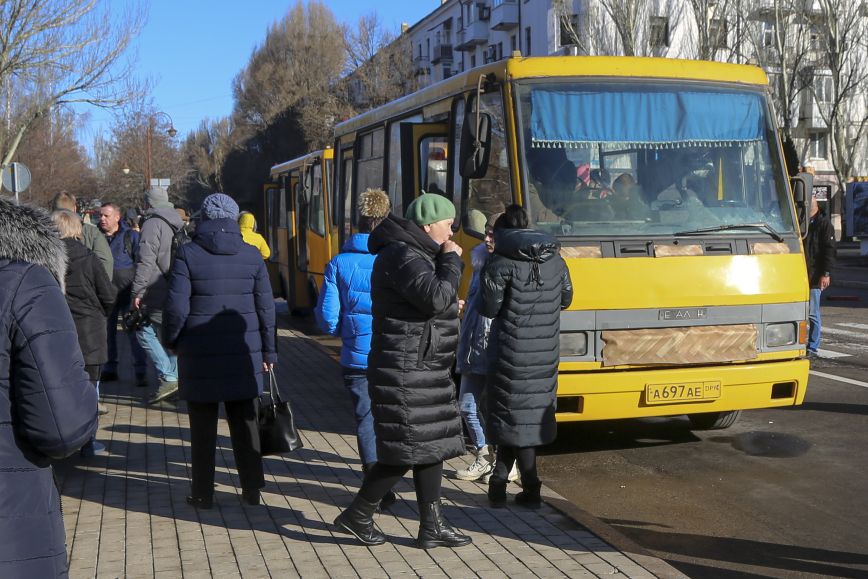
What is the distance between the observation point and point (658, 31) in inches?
1743

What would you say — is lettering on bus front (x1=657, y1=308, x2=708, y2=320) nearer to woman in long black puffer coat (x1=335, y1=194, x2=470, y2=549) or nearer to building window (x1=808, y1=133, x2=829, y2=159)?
woman in long black puffer coat (x1=335, y1=194, x2=470, y2=549)

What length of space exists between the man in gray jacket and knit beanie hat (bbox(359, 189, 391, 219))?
14.0 feet

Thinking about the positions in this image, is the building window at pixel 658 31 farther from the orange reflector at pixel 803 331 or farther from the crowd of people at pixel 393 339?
the crowd of people at pixel 393 339

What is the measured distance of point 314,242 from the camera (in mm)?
16766

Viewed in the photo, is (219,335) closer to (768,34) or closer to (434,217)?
(434,217)

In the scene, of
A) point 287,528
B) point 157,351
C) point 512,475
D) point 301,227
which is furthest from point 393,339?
point 301,227

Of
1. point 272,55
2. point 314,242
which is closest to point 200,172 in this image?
point 272,55

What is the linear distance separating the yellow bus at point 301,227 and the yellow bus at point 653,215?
20.8 feet

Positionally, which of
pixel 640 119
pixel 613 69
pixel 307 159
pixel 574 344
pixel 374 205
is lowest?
pixel 574 344

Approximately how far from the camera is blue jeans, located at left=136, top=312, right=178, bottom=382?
1036 centimetres

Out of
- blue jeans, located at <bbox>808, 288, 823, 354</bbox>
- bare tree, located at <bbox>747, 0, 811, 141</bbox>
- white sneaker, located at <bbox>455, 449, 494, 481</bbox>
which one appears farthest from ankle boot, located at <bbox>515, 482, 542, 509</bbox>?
bare tree, located at <bbox>747, 0, 811, 141</bbox>

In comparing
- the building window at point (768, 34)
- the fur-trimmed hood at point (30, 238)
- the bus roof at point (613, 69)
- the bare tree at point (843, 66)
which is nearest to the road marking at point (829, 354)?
the bus roof at point (613, 69)

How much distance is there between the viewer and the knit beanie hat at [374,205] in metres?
6.21

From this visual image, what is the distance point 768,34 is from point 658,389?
1674 inches
